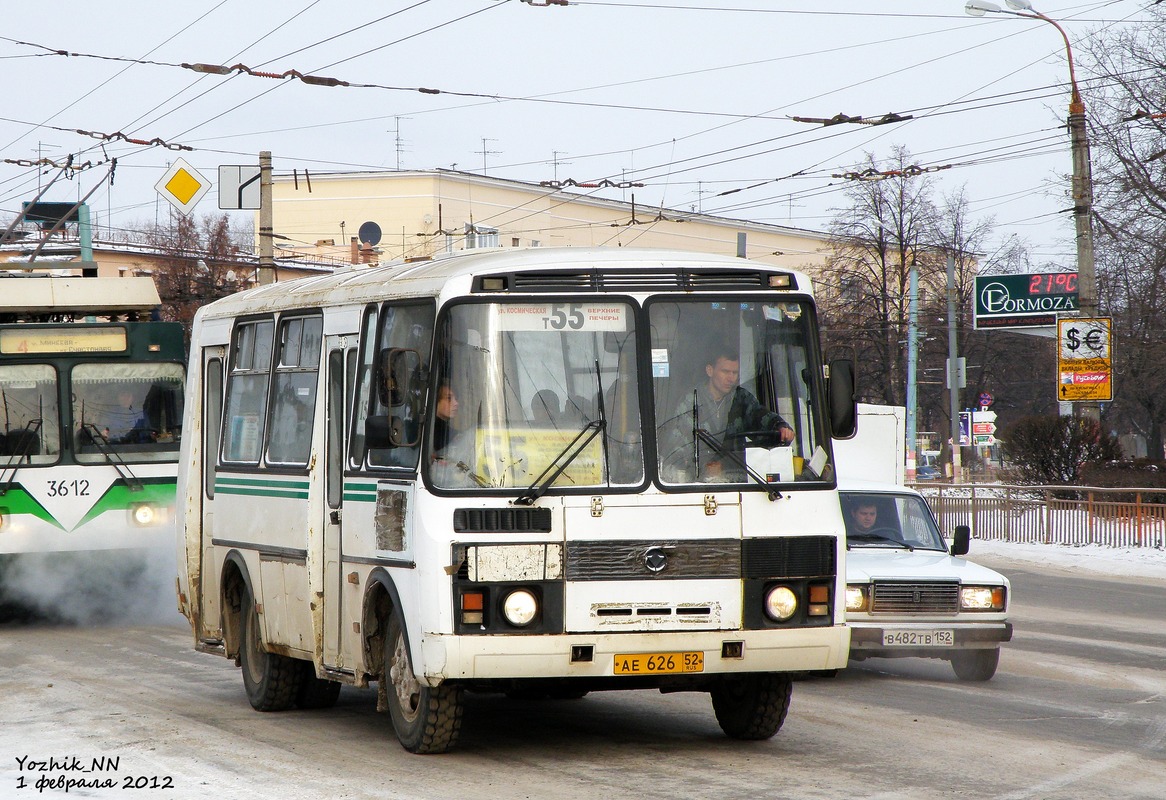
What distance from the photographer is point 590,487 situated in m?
8.14

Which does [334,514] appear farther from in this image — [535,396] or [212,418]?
[212,418]

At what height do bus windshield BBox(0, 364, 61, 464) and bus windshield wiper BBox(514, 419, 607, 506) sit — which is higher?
bus windshield BBox(0, 364, 61, 464)

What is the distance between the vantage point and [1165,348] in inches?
1615

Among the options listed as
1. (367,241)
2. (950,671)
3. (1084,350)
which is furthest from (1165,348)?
(367,241)

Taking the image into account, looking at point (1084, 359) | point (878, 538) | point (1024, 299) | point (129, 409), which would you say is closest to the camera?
point (878, 538)

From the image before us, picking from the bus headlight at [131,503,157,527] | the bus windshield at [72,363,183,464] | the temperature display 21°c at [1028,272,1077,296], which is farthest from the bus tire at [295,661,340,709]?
the temperature display 21°c at [1028,272,1077,296]

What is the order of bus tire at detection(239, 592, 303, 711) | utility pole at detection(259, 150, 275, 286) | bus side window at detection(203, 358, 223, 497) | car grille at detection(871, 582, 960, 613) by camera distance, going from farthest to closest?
utility pole at detection(259, 150, 275, 286), car grille at detection(871, 582, 960, 613), bus side window at detection(203, 358, 223, 497), bus tire at detection(239, 592, 303, 711)

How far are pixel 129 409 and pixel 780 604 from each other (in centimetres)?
1014

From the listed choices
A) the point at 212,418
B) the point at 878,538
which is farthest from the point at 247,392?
the point at 878,538

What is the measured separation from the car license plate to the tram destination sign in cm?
2965

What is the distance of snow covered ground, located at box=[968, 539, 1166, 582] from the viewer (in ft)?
82.3

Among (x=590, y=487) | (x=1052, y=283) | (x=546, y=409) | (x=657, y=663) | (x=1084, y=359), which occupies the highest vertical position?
(x=1052, y=283)

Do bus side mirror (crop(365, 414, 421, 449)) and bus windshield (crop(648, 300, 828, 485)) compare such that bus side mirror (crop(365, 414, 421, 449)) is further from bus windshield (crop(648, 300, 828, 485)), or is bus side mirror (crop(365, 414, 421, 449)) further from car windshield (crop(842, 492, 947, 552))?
car windshield (crop(842, 492, 947, 552))

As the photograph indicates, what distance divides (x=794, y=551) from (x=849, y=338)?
5117 cm
